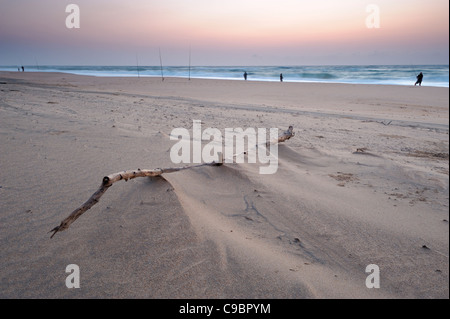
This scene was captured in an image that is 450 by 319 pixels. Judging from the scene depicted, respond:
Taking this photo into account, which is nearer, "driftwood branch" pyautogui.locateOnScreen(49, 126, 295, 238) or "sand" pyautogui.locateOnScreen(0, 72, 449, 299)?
"sand" pyautogui.locateOnScreen(0, 72, 449, 299)

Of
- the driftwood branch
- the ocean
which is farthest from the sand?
the ocean

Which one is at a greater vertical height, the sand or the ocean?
the ocean

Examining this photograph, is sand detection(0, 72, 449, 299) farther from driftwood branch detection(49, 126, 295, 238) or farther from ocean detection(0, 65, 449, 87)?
ocean detection(0, 65, 449, 87)

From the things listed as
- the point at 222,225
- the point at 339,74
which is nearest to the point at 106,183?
the point at 222,225

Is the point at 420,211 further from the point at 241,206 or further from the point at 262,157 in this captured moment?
the point at 262,157

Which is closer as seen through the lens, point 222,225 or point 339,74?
point 222,225

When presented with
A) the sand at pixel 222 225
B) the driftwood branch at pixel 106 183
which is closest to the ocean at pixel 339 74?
the sand at pixel 222 225

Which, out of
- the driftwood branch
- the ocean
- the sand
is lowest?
the sand

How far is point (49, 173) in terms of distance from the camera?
142 inches

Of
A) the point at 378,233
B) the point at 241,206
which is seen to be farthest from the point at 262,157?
the point at 378,233

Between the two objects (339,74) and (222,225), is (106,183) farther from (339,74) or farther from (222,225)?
(339,74)

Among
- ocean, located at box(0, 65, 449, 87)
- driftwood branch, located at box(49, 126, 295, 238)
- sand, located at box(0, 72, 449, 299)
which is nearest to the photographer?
sand, located at box(0, 72, 449, 299)

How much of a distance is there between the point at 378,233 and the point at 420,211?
28.6 inches
